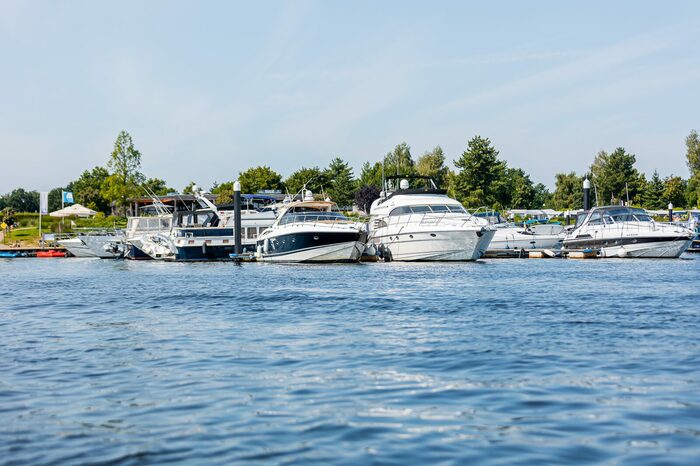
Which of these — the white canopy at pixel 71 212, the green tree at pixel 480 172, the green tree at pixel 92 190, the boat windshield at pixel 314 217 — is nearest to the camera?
the boat windshield at pixel 314 217

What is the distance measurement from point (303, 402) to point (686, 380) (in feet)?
16.5

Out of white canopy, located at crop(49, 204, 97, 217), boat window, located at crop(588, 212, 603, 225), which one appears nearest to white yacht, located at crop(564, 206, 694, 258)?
boat window, located at crop(588, 212, 603, 225)

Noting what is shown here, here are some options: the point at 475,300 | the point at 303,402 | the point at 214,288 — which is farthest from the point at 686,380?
the point at 214,288

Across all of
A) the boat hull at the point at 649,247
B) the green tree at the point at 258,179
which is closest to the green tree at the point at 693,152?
the green tree at the point at 258,179

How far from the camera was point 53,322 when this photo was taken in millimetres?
17984

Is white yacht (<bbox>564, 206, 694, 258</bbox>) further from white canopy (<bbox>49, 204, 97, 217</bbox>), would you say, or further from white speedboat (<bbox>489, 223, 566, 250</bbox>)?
white canopy (<bbox>49, 204, 97, 217</bbox>)

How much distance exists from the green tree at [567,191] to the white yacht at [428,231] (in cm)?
8674

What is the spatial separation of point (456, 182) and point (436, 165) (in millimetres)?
19934

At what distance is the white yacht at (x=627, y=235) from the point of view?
4325 cm

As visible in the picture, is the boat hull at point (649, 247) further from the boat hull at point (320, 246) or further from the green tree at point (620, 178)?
the green tree at point (620, 178)

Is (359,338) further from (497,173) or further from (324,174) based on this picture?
(324,174)

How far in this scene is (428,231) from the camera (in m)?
39.6

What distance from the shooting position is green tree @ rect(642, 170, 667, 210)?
10538cm

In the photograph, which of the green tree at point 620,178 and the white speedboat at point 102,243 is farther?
the green tree at point 620,178
